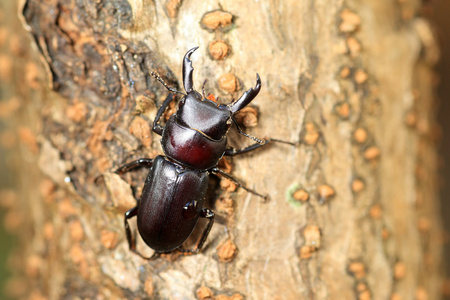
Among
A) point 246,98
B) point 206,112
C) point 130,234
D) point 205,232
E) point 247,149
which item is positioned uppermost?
point 246,98

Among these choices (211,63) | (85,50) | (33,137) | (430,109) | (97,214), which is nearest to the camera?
(211,63)

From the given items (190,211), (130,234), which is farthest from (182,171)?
(130,234)

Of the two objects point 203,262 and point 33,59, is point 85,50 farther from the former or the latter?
point 203,262

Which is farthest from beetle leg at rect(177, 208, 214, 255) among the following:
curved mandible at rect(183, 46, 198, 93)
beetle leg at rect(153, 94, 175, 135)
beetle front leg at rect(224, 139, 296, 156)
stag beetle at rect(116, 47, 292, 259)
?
curved mandible at rect(183, 46, 198, 93)

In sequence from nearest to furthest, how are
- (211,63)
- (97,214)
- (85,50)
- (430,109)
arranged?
(211,63) → (85,50) → (97,214) → (430,109)

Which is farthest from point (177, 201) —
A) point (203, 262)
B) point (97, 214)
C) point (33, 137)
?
point (33, 137)

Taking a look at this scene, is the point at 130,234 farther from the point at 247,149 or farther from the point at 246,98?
the point at 246,98

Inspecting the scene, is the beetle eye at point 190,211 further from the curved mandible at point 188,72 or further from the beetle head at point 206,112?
the curved mandible at point 188,72

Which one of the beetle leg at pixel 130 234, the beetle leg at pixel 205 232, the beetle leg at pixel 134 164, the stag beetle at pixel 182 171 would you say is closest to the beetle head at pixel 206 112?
the stag beetle at pixel 182 171
